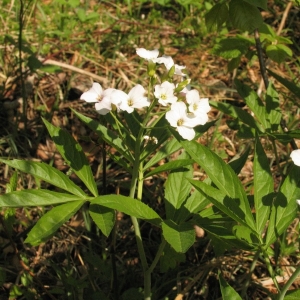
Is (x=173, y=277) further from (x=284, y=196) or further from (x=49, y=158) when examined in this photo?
(x=49, y=158)

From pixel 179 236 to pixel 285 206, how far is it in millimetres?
395

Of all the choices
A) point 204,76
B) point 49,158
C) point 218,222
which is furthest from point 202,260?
point 204,76

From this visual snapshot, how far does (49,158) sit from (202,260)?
3.34 feet

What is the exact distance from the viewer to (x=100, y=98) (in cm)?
157

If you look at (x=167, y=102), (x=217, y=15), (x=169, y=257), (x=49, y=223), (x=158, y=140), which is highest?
(x=217, y=15)

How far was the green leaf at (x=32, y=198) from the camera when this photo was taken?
1432 millimetres

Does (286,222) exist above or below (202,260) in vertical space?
above

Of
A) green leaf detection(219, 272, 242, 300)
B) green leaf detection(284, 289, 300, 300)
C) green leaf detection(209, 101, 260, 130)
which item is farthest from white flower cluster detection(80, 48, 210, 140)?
green leaf detection(284, 289, 300, 300)

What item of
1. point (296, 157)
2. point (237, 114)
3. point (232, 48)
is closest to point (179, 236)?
point (296, 157)

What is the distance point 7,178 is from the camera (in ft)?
7.89

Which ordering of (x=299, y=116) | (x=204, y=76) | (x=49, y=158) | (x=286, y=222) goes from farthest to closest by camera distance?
(x=204, y=76) < (x=299, y=116) < (x=49, y=158) < (x=286, y=222)

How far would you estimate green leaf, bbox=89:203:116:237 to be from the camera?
4.70 ft

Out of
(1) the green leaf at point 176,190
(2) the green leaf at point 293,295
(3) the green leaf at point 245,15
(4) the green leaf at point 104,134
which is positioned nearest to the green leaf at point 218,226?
(1) the green leaf at point 176,190

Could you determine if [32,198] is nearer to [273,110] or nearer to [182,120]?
[182,120]
